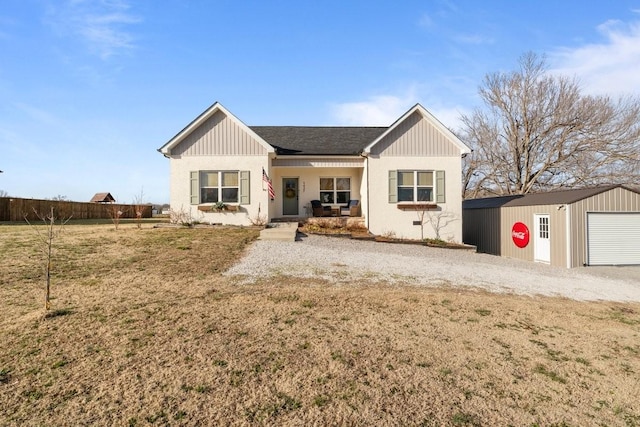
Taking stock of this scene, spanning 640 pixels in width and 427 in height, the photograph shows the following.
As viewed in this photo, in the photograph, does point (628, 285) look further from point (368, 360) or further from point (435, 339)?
point (368, 360)

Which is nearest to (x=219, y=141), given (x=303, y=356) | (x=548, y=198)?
(x=303, y=356)

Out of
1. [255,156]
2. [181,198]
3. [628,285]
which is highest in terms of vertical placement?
[255,156]

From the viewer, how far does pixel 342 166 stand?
53.3 ft

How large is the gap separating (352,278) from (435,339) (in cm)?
351

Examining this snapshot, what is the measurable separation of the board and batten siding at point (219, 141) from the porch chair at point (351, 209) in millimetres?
4767

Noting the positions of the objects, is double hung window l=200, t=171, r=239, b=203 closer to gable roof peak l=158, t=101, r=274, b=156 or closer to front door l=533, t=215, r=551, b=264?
gable roof peak l=158, t=101, r=274, b=156

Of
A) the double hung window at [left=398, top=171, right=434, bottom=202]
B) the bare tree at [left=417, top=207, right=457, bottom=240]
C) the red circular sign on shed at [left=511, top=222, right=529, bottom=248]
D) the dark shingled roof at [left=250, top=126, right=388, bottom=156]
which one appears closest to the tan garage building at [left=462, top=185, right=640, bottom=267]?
the red circular sign on shed at [left=511, top=222, right=529, bottom=248]

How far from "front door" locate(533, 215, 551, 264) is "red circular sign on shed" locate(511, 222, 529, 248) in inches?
20.2

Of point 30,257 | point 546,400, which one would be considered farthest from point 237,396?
point 30,257

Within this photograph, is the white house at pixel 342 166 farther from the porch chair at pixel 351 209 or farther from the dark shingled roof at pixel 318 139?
the porch chair at pixel 351 209

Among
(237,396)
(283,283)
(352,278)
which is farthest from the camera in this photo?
(352,278)

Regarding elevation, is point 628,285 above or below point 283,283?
below

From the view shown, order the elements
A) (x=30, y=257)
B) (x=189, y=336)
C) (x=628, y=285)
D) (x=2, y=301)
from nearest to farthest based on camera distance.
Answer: (x=189, y=336) < (x=2, y=301) < (x=30, y=257) < (x=628, y=285)

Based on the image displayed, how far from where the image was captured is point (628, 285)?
34.2 ft
